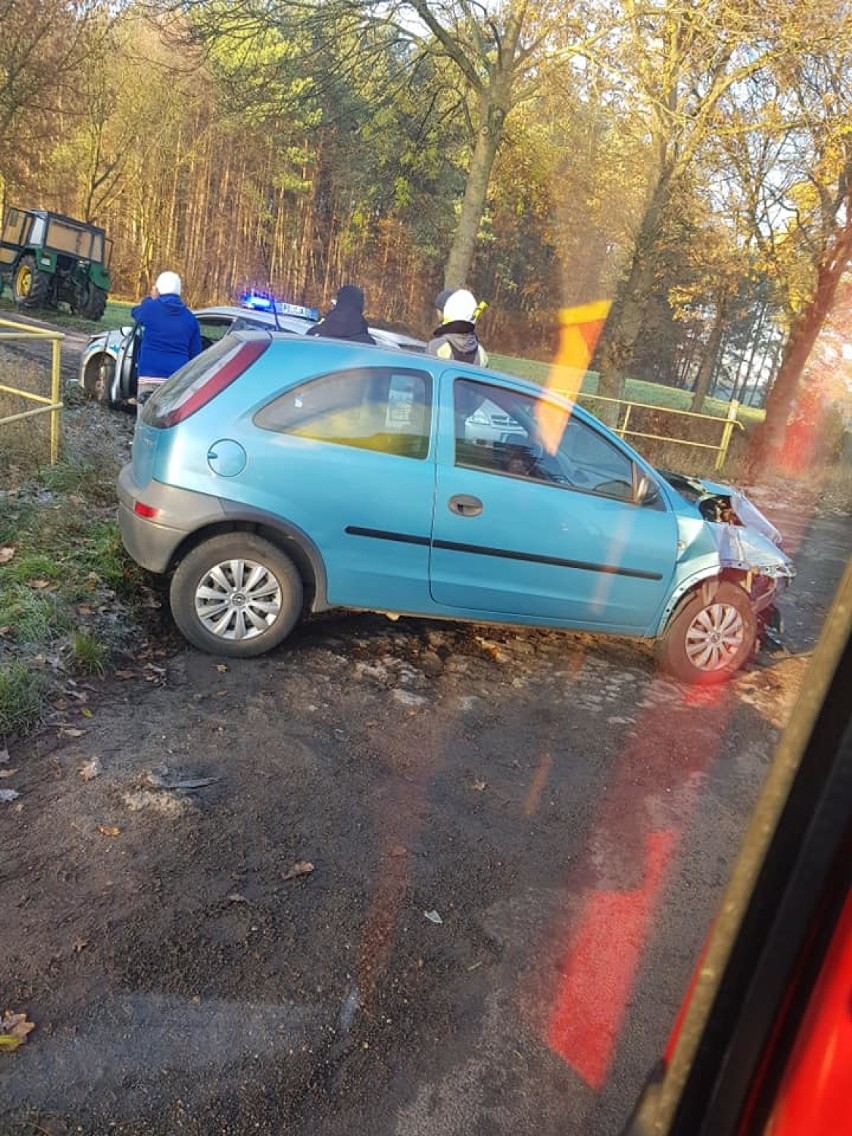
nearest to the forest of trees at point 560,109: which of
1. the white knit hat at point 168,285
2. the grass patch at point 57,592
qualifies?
the white knit hat at point 168,285

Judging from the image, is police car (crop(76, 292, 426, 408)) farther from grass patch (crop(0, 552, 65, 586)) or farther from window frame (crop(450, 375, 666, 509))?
grass patch (crop(0, 552, 65, 586))

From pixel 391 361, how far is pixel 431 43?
10.7 m

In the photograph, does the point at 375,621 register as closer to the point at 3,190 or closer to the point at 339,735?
the point at 339,735

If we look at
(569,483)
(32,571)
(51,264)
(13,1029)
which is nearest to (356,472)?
(569,483)

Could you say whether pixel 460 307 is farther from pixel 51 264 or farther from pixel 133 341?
pixel 51 264

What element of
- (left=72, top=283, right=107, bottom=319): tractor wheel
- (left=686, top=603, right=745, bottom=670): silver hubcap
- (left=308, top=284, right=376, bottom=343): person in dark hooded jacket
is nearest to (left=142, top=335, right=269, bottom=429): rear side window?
(left=308, top=284, right=376, bottom=343): person in dark hooded jacket

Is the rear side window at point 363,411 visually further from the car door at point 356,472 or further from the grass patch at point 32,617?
the grass patch at point 32,617

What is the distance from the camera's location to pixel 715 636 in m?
5.27

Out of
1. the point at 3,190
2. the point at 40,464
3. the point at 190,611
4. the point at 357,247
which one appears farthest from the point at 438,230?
the point at 190,611

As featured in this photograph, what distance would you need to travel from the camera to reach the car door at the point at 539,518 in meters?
4.63

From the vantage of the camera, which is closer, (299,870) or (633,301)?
(299,870)

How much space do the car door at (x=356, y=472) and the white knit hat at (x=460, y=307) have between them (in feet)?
5.71

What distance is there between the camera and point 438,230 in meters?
36.2

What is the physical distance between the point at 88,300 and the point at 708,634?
19434 mm
